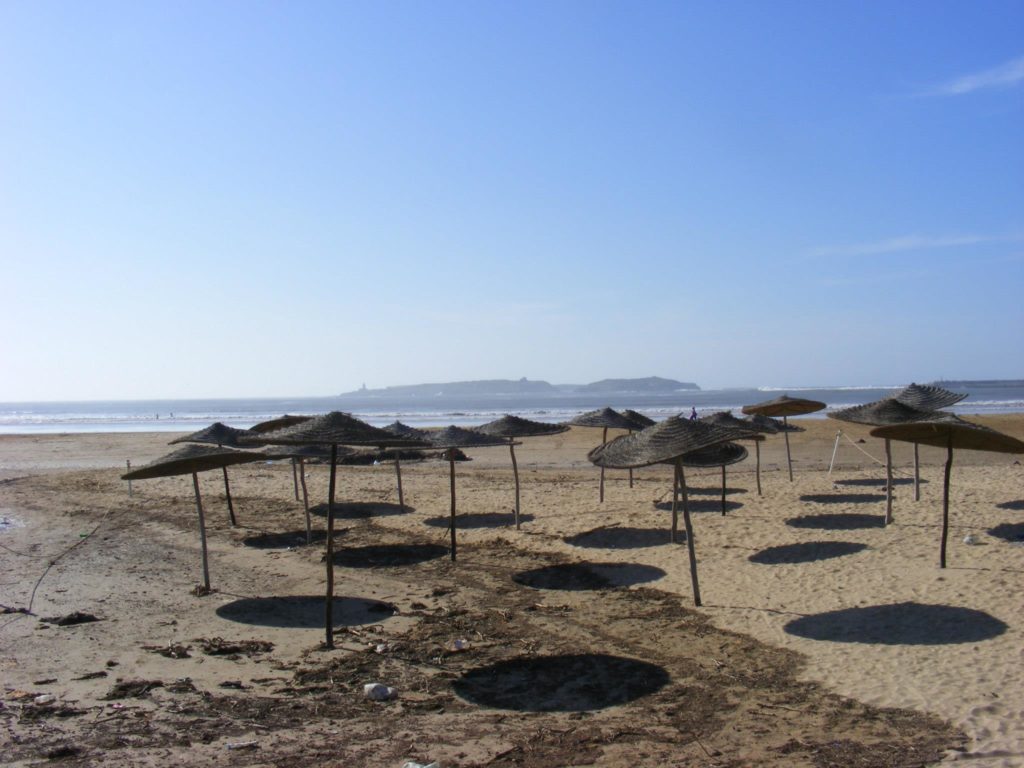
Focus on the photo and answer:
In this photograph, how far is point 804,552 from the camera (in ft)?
38.2

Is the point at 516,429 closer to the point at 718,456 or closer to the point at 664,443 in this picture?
the point at 718,456

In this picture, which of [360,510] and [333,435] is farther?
[360,510]

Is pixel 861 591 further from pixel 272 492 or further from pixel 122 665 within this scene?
pixel 272 492

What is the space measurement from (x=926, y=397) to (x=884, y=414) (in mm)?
2927

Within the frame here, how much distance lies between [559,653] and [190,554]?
785 cm

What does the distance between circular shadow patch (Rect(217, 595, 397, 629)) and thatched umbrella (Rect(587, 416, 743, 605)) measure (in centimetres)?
331

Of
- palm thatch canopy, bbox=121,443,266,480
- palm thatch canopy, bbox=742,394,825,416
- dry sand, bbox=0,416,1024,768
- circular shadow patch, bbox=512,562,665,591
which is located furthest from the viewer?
palm thatch canopy, bbox=742,394,825,416

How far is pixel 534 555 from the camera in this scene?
13.1 m

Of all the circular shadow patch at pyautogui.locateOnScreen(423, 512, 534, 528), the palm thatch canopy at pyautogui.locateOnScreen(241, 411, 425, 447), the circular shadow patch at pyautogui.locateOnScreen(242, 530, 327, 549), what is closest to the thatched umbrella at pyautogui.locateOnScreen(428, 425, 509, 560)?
the circular shadow patch at pyautogui.locateOnScreen(423, 512, 534, 528)

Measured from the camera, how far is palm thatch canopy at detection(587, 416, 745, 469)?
874 centimetres

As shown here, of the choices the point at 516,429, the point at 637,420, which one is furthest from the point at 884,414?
the point at 516,429

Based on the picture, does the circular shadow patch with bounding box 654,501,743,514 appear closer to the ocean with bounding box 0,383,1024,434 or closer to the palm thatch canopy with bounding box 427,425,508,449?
the palm thatch canopy with bounding box 427,425,508,449

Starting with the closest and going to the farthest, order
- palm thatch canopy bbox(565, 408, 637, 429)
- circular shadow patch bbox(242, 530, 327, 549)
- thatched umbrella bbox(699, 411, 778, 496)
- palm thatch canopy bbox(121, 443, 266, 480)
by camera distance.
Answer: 1. palm thatch canopy bbox(121, 443, 266, 480)
2. circular shadow patch bbox(242, 530, 327, 549)
3. palm thatch canopy bbox(565, 408, 637, 429)
4. thatched umbrella bbox(699, 411, 778, 496)

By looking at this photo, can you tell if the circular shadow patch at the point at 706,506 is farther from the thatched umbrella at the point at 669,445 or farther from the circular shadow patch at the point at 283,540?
the circular shadow patch at the point at 283,540
